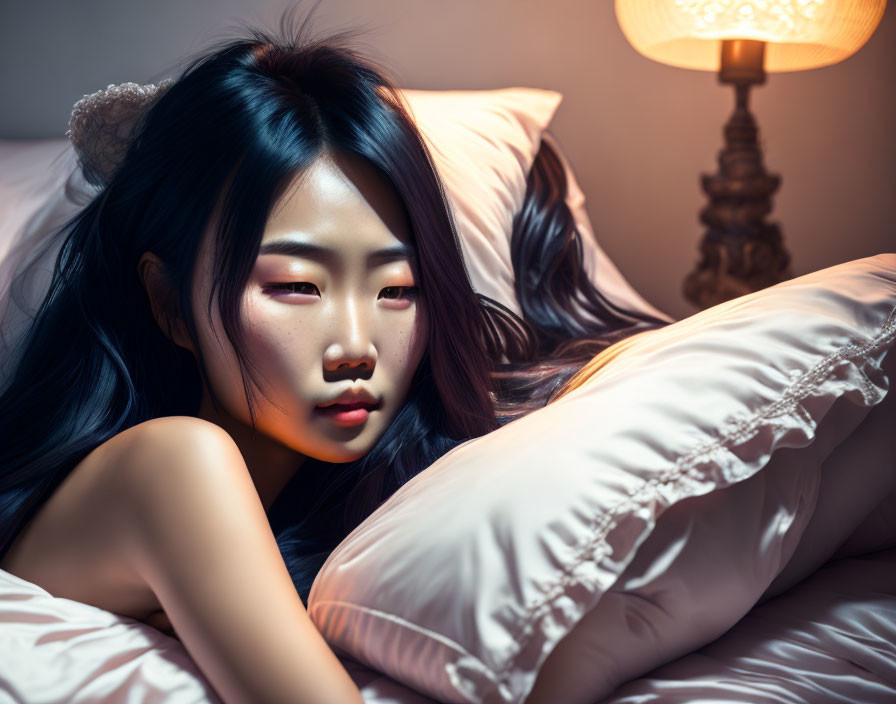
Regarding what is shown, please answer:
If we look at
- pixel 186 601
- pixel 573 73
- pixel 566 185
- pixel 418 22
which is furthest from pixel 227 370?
pixel 573 73

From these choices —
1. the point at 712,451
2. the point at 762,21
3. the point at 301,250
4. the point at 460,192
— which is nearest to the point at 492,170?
the point at 460,192

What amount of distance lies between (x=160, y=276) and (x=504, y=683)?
1.66 feet

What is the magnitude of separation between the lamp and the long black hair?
0.70 m

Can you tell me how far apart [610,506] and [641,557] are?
0.07m

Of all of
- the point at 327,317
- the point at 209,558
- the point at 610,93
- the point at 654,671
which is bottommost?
the point at 654,671

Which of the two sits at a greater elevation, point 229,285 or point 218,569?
point 229,285

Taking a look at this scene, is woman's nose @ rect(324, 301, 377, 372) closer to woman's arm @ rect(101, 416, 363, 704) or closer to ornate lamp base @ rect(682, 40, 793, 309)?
woman's arm @ rect(101, 416, 363, 704)

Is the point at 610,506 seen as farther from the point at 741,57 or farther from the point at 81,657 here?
the point at 741,57

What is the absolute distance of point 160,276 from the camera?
772 mm

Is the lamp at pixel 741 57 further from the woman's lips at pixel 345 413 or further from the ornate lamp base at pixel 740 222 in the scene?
the woman's lips at pixel 345 413

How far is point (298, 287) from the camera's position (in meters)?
0.72

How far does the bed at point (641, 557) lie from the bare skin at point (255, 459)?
37 mm

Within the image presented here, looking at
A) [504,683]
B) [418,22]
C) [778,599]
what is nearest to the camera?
[504,683]

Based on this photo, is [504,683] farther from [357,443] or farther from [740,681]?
[357,443]
